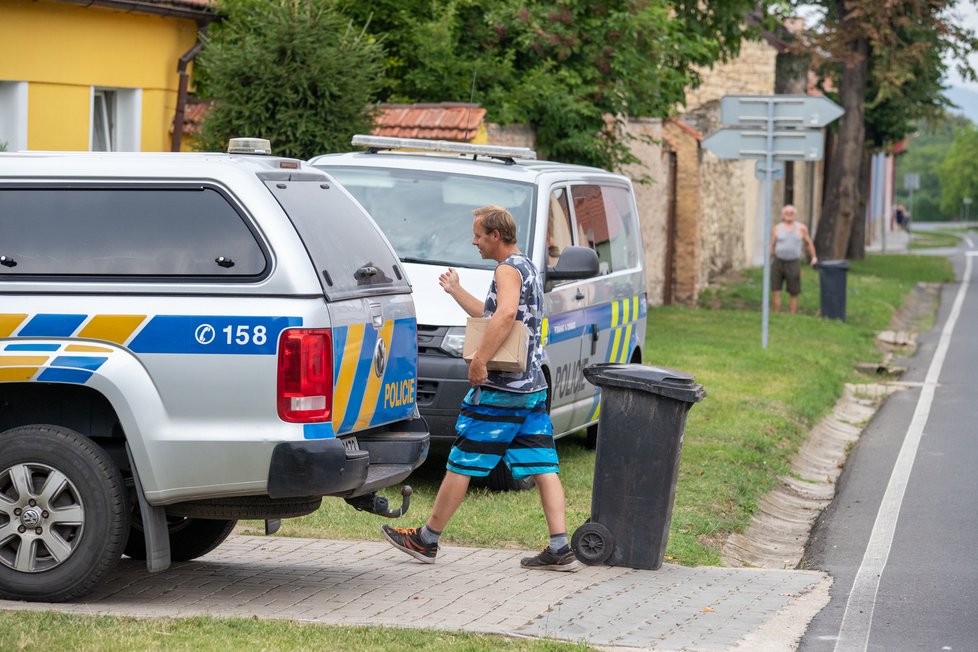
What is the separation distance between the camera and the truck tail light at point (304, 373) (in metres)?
6.30

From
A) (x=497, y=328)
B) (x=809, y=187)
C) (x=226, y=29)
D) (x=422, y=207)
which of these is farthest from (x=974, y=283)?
(x=497, y=328)

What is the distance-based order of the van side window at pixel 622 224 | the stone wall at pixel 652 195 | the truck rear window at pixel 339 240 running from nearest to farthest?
the truck rear window at pixel 339 240
the van side window at pixel 622 224
the stone wall at pixel 652 195

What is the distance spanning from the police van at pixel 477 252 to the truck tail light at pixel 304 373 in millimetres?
2921

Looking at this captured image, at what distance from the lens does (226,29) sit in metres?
17.9

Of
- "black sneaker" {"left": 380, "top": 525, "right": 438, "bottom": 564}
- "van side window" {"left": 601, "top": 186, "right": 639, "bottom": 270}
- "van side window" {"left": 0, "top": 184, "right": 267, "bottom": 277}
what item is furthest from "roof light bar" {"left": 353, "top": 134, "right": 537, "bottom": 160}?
"van side window" {"left": 0, "top": 184, "right": 267, "bottom": 277}

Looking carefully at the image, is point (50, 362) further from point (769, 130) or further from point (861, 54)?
point (861, 54)

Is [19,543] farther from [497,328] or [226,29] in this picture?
[226,29]

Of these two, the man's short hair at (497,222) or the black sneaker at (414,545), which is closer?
the man's short hair at (497,222)

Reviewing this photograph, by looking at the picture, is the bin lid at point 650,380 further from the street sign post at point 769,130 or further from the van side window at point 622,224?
the street sign post at point 769,130

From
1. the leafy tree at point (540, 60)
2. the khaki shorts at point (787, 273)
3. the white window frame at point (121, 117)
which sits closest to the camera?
the white window frame at point (121, 117)

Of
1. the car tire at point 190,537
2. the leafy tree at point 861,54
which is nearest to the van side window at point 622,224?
the car tire at point 190,537

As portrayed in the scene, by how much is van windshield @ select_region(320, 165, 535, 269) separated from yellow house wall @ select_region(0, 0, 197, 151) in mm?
6406

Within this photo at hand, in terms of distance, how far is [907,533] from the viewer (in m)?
9.46

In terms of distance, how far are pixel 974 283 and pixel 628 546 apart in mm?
30211
